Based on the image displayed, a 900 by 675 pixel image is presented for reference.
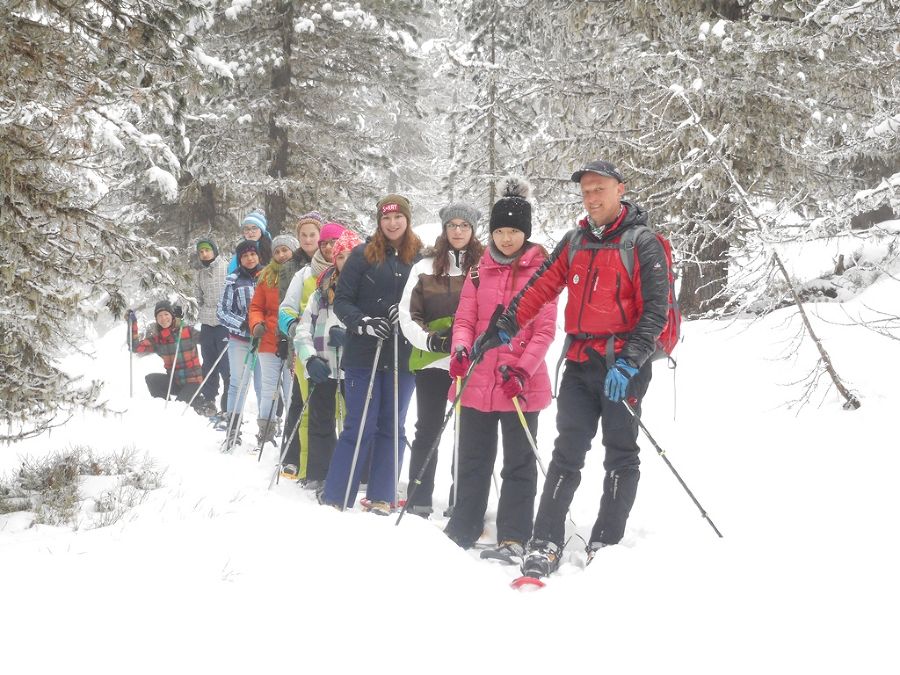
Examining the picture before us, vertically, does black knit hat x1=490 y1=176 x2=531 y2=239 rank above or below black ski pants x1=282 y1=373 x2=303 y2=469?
above

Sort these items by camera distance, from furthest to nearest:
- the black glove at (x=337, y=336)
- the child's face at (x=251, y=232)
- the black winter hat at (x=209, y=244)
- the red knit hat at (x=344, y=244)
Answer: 1. the black winter hat at (x=209, y=244)
2. the child's face at (x=251, y=232)
3. the red knit hat at (x=344, y=244)
4. the black glove at (x=337, y=336)

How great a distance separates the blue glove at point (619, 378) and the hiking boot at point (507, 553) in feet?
4.11

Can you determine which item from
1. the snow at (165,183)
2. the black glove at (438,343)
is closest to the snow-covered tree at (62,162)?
the snow at (165,183)

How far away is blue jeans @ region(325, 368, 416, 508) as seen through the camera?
5348 millimetres

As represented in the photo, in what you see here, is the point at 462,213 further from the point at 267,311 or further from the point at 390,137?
the point at 390,137

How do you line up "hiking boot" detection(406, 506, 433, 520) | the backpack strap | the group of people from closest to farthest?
the group of people
the backpack strap
"hiking boot" detection(406, 506, 433, 520)

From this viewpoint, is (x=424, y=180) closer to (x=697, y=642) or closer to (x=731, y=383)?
(x=731, y=383)

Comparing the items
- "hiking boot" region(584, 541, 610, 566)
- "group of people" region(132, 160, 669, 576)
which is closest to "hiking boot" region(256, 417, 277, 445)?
"group of people" region(132, 160, 669, 576)

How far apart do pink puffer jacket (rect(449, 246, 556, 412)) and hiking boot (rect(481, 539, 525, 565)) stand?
88cm

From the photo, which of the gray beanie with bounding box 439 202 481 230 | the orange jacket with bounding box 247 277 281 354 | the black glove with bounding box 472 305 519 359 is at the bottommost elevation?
the orange jacket with bounding box 247 277 281 354

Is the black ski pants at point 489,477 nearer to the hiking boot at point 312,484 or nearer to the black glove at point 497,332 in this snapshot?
the black glove at point 497,332

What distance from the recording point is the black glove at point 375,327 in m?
5.15

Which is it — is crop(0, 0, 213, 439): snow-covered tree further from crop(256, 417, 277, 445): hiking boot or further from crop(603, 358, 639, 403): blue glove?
crop(603, 358, 639, 403): blue glove

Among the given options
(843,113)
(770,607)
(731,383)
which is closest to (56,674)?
(770,607)
